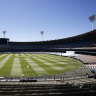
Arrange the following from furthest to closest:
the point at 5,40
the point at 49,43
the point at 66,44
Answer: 1. the point at 49,43
2. the point at 5,40
3. the point at 66,44

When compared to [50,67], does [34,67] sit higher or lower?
higher

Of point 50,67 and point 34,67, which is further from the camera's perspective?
point 50,67

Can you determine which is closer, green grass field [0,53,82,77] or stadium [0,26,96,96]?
stadium [0,26,96,96]

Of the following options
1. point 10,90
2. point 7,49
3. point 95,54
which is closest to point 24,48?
point 7,49

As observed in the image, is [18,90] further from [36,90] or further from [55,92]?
[55,92]

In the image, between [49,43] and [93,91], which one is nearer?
[93,91]

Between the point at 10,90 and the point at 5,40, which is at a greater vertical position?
the point at 5,40

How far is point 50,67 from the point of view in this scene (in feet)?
109

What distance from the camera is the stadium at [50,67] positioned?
1247 cm

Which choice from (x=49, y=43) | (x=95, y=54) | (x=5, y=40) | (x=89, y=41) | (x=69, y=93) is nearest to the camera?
(x=69, y=93)

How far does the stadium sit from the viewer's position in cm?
1247

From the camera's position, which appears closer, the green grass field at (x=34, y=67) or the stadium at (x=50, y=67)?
the stadium at (x=50, y=67)

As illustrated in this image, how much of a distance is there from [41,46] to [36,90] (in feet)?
322

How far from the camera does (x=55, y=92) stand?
39.6 ft
